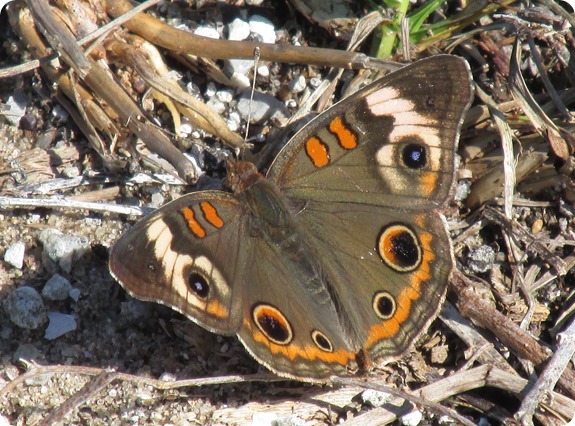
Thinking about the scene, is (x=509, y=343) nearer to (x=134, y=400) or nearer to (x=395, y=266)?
(x=395, y=266)

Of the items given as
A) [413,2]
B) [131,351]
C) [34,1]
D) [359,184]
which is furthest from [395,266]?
[34,1]

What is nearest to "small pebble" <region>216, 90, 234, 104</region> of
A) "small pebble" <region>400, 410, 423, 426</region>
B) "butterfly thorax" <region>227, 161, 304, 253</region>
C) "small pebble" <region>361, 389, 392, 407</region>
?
"butterfly thorax" <region>227, 161, 304, 253</region>

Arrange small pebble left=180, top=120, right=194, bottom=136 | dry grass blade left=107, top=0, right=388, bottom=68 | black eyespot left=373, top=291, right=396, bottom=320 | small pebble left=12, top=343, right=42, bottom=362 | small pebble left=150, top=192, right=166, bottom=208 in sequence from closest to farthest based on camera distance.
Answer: black eyespot left=373, top=291, right=396, bottom=320
small pebble left=12, top=343, right=42, bottom=362
dry grass blade left=107, top=0, right=388, bottom=68
small pebble left=150, top=192, right=166, bottom=208
small pebble left=180, top=120, right=194, bottom=136

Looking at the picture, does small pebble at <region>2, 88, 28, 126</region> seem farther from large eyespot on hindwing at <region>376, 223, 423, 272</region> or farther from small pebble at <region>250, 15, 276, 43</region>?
large eyespot on hindwing at <region>376, 223, 423, 272</region>

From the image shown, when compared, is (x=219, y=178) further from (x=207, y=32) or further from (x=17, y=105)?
(x=17, y=105)

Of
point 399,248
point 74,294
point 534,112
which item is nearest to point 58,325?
point 74,294

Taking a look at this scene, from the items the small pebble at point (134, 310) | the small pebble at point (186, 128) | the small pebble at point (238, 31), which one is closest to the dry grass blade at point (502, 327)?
the small pebble at point (134, 310)
